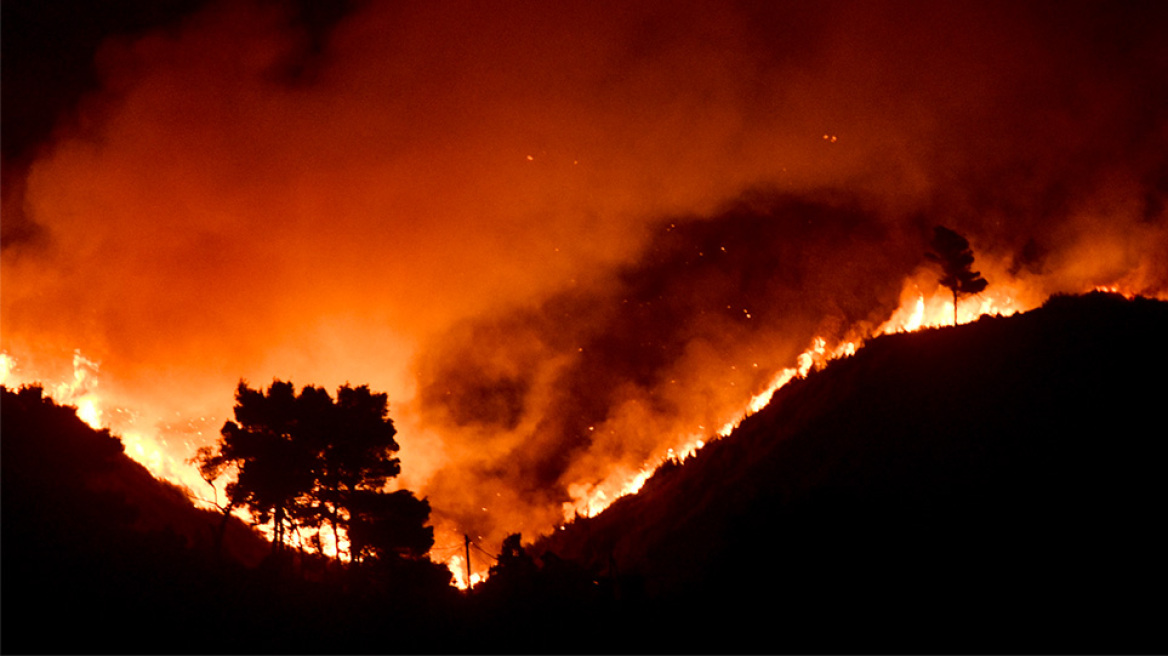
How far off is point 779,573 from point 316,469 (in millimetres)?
20771

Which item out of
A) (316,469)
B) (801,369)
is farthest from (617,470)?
(316,469)

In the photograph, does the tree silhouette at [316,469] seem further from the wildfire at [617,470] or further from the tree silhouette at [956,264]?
the tree silhouette at [956,264]

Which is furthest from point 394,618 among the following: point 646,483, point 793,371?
point 793,371

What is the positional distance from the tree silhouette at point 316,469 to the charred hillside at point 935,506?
387 inches

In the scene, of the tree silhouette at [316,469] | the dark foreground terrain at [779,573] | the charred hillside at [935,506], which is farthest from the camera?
the tree silhouette at [316,469]

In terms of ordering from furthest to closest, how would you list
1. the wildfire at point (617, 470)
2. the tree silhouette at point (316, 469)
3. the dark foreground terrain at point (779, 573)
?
the wildfire at point (617, 470) → the tree silhouette at point (316, 469) → the dark foreground terrain at point (779, 573)

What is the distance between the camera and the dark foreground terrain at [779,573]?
846 inches

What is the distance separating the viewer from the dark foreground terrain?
21.5 meters

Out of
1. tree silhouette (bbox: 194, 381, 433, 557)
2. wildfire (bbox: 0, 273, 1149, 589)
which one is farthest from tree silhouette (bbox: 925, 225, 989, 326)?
tree silhouette (bbox: 194, 381, 433, 557)

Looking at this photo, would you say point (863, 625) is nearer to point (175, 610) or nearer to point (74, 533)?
point (175, 610)

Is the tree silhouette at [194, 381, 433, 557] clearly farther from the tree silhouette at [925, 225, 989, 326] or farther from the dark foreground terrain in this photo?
the tree silhouette at [925, 225, 989, 326]

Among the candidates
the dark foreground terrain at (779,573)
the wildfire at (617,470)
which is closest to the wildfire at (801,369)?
the wildfire at (617,470)

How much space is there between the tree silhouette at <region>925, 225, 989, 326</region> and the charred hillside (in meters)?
12.6

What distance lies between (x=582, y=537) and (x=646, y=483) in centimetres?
1014
